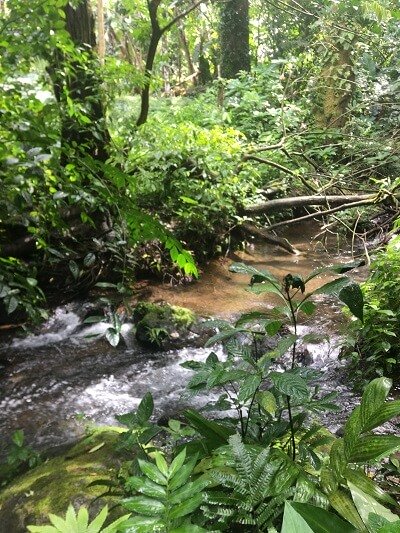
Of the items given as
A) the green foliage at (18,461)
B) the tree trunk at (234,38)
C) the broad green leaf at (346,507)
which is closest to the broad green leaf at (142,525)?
the broad green leaf at (346,507)

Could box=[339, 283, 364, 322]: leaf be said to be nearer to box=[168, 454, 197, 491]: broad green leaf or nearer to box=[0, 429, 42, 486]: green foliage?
box=[168, 454, 197, 491]: broad green leaf

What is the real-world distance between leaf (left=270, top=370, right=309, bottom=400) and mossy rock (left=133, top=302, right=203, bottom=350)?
11.3 ft

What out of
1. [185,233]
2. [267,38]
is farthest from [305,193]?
[267,38]

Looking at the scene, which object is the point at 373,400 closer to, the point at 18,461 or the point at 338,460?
the point at 338,460

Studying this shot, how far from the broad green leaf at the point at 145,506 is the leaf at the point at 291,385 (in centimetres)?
44

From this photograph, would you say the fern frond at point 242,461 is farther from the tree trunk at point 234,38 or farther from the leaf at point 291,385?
the tree trunk at point 234,38

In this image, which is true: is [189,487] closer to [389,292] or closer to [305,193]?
[389,292]

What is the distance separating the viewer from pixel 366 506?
42.8 inches

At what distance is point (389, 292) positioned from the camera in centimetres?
365

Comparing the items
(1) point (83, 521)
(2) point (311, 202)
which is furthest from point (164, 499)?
(2) point (311, 202)

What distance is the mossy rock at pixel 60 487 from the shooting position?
1.81 metres

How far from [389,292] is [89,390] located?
266cm

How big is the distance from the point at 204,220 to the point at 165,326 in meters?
1.97

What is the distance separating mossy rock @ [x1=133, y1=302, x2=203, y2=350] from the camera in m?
4.71
